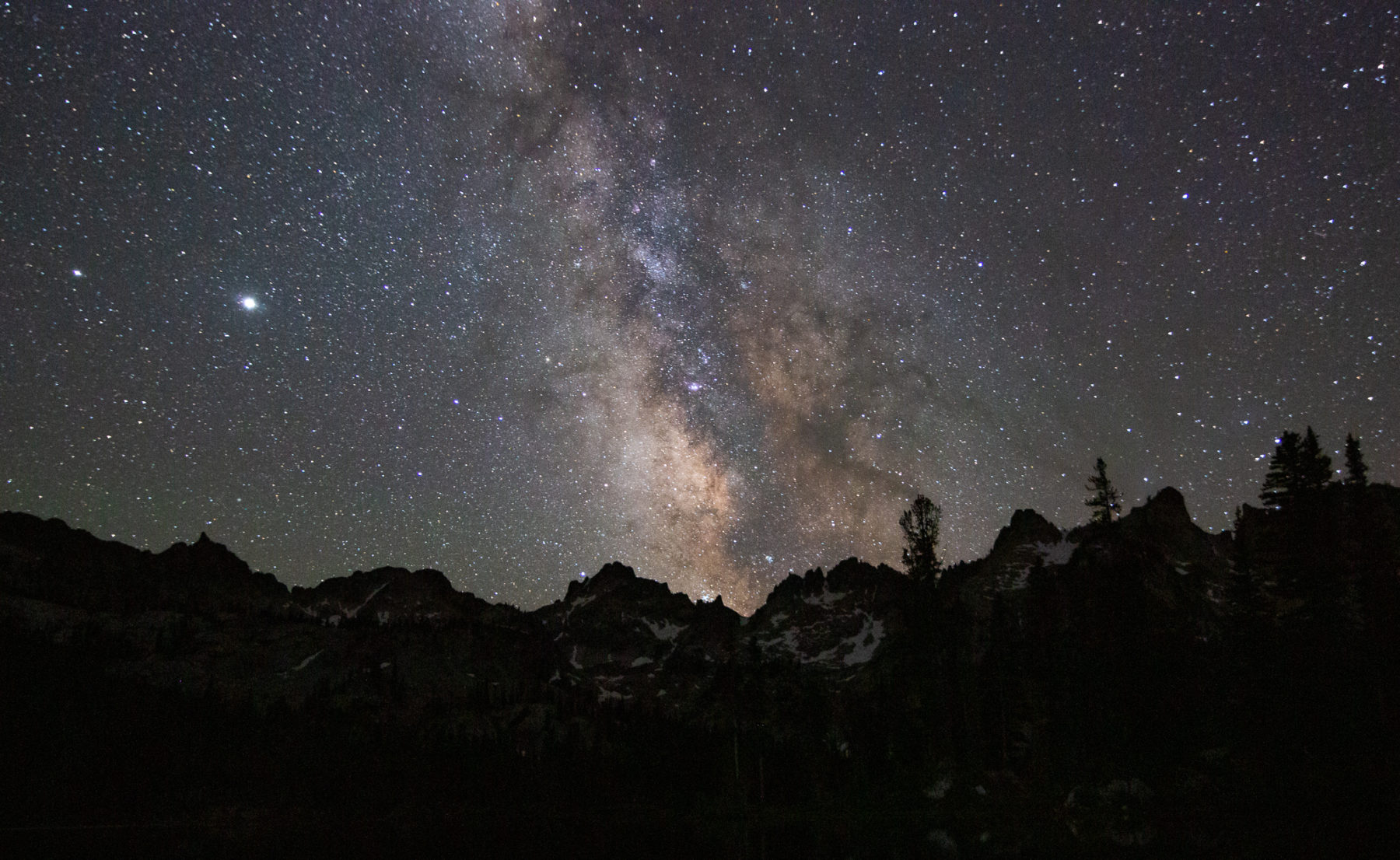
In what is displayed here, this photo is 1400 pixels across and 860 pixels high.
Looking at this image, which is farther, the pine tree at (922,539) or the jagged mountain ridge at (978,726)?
the pine tree at (922,539)

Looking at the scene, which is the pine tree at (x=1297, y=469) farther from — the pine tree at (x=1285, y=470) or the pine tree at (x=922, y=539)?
the pine tree at (x=922, y=539)

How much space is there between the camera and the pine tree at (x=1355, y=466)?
5944 centimetres

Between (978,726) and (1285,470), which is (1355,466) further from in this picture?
(978,726)

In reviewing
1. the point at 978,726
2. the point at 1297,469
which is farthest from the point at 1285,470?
the point at 978,726

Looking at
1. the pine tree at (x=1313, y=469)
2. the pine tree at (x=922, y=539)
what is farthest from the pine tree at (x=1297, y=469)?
the pine tree at (x=922, y=539)

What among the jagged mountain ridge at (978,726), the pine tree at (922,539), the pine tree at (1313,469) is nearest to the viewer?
the jagged mountain ridge at (978,726)

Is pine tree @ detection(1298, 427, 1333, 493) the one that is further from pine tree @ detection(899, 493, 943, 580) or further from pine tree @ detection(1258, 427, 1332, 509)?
pine tree @ detection(899, 493, 943, 580)

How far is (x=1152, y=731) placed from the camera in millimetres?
68125

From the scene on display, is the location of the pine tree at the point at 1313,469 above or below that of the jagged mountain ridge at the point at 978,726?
above

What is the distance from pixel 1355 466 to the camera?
60.1m

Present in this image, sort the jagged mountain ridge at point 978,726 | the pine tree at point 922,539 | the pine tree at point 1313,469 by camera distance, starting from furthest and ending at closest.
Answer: the pine tree at point 922,539 < the pine tree at point 1313,469 < the jagged mountain ridge at point 978,726

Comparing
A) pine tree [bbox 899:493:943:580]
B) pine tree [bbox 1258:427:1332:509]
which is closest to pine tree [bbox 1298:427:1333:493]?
pine tree [bbox 1258:427:1332:509]

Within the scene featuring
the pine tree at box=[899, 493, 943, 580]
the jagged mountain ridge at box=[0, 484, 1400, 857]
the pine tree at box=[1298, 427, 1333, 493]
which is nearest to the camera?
the jagged mountain ridge at box=[0, 484, 1400, 857]

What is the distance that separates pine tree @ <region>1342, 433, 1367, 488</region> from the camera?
5944cm
